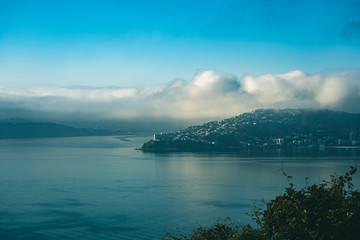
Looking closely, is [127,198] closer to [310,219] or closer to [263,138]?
[310,219]

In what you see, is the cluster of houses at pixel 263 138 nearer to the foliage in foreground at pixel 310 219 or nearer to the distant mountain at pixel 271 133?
the distant mountain at pixel 271 133

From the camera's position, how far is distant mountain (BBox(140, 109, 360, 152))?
4675 inches

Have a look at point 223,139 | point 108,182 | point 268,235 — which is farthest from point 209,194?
point 223,139

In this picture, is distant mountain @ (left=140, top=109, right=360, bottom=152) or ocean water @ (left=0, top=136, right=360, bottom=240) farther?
distant mountain @ (left=140, top=109, right=360, bottom=152)

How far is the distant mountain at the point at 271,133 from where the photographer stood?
118750 mm

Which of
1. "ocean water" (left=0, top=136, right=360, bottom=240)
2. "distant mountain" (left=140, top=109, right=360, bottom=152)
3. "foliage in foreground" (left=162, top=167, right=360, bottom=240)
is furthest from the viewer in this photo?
"distant mountain" (left=140, top=109, right=360, bottom=152)

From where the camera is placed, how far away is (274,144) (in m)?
124

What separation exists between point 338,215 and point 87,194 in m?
35.6

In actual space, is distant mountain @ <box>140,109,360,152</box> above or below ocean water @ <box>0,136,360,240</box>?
above

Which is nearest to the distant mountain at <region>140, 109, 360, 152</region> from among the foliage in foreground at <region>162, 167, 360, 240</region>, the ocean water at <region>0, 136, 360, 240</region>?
the ocean water at <region>0, 136, 360, 240</region>

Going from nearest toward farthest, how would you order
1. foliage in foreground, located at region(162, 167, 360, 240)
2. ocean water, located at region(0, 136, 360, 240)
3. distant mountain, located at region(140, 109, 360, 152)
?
foliage in foreground, located at region(162, 167, 360, 240) < ocean water, located at region(0, 136, 360, 240) < distant mountain, located at region(140, 109, 360, 152)

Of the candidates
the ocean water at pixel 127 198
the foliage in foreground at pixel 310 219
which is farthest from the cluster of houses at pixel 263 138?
the foliage in foreground at pixel 310 219

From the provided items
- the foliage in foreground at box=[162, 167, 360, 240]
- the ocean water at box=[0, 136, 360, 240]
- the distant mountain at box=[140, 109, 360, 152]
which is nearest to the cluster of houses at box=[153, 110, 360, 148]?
the distant mountain at box=[140, 109, 360, 152]

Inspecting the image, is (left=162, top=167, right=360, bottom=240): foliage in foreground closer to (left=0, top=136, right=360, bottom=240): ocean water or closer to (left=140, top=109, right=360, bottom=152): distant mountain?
(left=0, top=136, right=360, bottom=240): ocean water
